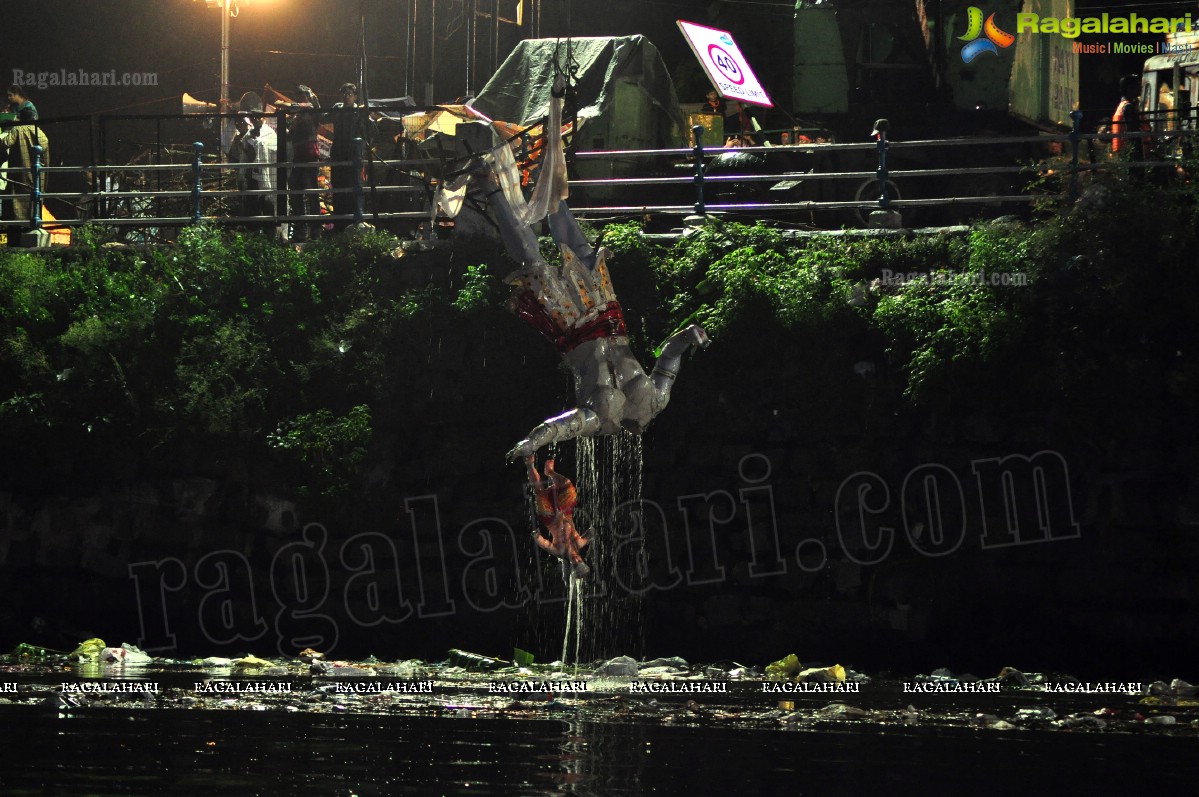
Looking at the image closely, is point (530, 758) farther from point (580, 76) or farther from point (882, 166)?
point (580, 76)

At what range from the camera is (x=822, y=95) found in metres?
19.9

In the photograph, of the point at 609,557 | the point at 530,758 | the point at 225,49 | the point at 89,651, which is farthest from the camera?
the point at 225,49

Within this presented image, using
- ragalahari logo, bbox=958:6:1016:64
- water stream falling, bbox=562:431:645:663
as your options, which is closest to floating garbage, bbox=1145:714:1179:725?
water stream falling, bbox=562:431:645:663

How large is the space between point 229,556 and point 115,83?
30.9 ft

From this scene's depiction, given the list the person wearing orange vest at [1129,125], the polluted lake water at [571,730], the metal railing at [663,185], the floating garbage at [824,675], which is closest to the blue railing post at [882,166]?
the metal railing at [663,185]

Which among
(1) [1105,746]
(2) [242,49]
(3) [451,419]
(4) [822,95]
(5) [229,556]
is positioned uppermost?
(2) [242,49]

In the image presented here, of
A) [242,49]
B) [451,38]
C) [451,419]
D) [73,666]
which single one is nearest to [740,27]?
[451,38]

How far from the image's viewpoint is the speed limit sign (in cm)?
1988

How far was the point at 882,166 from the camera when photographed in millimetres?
16672

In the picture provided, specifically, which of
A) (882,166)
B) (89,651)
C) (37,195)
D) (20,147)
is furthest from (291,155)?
(882,166)

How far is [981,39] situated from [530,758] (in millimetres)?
11835

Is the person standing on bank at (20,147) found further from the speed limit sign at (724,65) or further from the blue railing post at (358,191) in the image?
the speed limit sign at (724,65)

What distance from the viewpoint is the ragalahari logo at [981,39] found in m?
19.6

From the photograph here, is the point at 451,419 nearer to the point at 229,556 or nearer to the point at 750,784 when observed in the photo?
the point at 229,556
